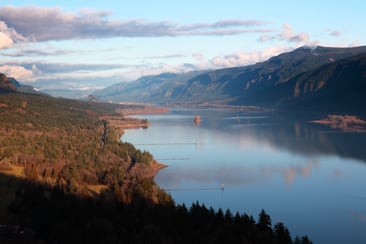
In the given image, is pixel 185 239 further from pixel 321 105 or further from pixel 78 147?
pixel 321 105

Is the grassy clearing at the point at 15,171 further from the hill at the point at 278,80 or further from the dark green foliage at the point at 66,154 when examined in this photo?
the hill at the point at 278,80

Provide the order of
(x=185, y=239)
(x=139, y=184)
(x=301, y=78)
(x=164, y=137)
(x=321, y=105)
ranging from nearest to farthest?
(x=185, y=239)
(x=139, y=184)
(x=164, y=137)
(x=321, y=105)
(x=301, y=78)

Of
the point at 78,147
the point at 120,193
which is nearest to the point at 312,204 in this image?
the point at 120,193

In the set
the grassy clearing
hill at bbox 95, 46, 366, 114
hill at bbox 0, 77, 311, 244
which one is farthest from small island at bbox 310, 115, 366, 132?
the grassy clearing

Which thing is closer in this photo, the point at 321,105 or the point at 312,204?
the point at 312,204

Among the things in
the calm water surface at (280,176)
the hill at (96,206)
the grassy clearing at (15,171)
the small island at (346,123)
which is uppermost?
the small island at (346,123)

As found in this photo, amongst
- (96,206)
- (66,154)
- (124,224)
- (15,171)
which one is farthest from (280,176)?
(124,224)

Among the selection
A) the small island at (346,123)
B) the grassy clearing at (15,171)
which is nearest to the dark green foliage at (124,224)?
the grassy clearing at (15,171)

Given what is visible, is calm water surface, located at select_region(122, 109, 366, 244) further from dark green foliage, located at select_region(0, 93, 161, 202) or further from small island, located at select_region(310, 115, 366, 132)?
small island, located at select_region(310, 115, 366, 132)
